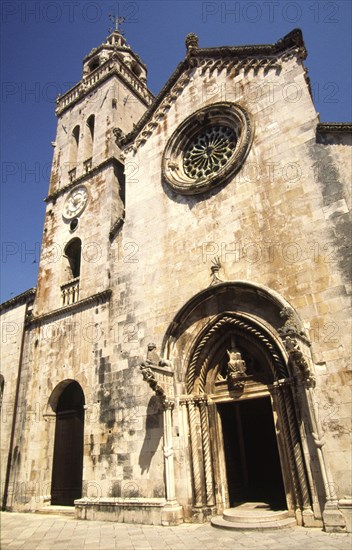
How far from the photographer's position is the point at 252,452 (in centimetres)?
1266

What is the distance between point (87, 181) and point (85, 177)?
28 centimetres

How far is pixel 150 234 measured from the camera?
1288 centimetres

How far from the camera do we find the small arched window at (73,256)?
16.3 metres

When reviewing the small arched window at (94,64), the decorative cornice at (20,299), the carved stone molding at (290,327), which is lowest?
the carved stone molding at (290,327)

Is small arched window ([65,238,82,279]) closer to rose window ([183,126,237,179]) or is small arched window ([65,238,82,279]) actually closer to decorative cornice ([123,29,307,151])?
decorative cornice ([123,29,307,151])

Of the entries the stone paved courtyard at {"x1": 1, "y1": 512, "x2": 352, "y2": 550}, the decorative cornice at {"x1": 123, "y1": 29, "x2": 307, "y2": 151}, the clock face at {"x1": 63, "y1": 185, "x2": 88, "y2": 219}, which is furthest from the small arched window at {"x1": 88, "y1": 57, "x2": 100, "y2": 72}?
the stone paved courtyard at {"x1": 1, "y1": 512, "x2": 352, "y2": 550}

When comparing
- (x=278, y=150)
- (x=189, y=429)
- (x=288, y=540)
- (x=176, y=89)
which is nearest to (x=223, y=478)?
(x=189, y=429)

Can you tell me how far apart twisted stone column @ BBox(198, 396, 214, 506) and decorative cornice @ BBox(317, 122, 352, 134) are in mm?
7466

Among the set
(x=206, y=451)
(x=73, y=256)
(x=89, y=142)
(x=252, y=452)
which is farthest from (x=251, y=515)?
(x=89, y=142)

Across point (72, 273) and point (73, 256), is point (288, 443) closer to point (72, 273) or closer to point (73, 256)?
point (72, 273)

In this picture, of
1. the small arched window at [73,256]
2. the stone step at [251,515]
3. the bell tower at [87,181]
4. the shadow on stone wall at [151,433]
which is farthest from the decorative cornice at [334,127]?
the small arched window at [73,256]

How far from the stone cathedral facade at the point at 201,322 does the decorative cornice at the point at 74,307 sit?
0.08m

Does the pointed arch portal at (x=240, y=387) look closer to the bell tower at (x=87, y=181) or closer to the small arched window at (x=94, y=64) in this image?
the bell tower at (x=87, y=181)

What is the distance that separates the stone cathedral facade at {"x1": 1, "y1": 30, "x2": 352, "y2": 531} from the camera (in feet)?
28.0
